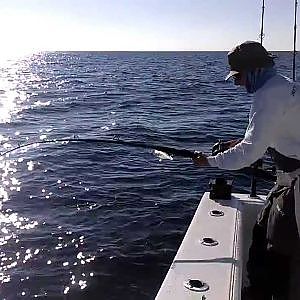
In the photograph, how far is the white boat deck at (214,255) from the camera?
10.5ft

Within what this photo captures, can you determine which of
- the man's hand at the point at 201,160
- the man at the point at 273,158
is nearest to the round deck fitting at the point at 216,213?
the man at the point at 273,158

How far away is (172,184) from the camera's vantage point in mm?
10016

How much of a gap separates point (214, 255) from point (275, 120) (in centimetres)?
121

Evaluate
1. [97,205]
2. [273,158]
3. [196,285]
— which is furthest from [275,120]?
[97,205]

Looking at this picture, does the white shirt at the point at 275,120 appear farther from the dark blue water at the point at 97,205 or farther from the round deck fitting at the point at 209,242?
the dark blue water at the point at 97,205

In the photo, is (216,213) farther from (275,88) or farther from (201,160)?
(275,88)

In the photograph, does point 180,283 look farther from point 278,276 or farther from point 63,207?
point 63,207

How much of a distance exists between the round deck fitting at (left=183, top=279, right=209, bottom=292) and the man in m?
0.55

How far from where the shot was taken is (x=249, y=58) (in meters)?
3.20

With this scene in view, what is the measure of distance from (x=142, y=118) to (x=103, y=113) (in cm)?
257

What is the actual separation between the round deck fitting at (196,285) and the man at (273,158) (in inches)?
21.6

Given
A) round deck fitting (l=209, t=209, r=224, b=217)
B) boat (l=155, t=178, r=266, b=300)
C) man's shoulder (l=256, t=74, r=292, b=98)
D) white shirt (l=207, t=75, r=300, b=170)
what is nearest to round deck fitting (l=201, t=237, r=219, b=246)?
boat (l=155, t=178, r=266, b=300)

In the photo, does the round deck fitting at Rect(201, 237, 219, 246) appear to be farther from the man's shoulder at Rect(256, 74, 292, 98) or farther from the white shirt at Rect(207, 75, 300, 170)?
the man's shoulder at Rect(256, 74, 292, 98)

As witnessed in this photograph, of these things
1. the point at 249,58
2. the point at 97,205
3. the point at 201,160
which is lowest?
the point at 97,205
